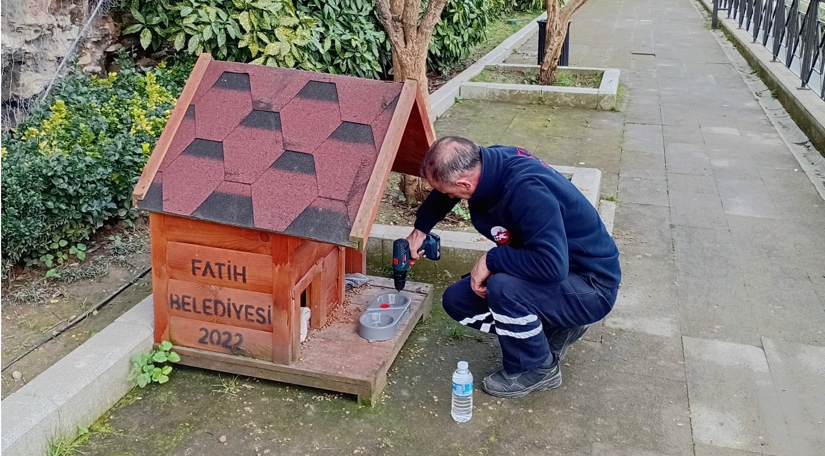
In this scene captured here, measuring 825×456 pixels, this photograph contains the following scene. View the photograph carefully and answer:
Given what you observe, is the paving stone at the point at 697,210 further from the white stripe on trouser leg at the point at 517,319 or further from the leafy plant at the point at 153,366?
the leafy plant at the point at 153,366

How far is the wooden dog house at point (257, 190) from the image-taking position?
3.04 metres

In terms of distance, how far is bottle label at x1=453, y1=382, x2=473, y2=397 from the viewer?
312cm

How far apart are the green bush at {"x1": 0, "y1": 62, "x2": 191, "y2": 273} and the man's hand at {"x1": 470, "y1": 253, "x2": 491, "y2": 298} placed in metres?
2.28

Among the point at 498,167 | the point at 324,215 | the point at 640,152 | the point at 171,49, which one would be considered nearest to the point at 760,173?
the point at 640,152

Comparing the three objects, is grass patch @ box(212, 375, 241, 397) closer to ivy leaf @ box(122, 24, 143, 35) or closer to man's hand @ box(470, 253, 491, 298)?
man's hand @ box(470, 253, 491, 298)

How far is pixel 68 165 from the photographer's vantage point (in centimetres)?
419

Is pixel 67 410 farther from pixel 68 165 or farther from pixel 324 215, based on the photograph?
pixel 68 165

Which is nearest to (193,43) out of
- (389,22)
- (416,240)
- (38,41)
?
(38,41)

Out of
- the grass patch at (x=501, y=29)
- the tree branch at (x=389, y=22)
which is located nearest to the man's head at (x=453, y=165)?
the tree branch at (x=389, y=22)

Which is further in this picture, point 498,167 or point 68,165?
point 68,165

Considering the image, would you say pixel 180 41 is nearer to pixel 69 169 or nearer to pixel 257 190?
pixel 69 169

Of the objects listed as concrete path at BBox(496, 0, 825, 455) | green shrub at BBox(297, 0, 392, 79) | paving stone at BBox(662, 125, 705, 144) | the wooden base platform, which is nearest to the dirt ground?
the wooden base platform

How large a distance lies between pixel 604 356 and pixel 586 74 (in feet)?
24.6

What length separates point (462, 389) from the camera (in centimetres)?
314
